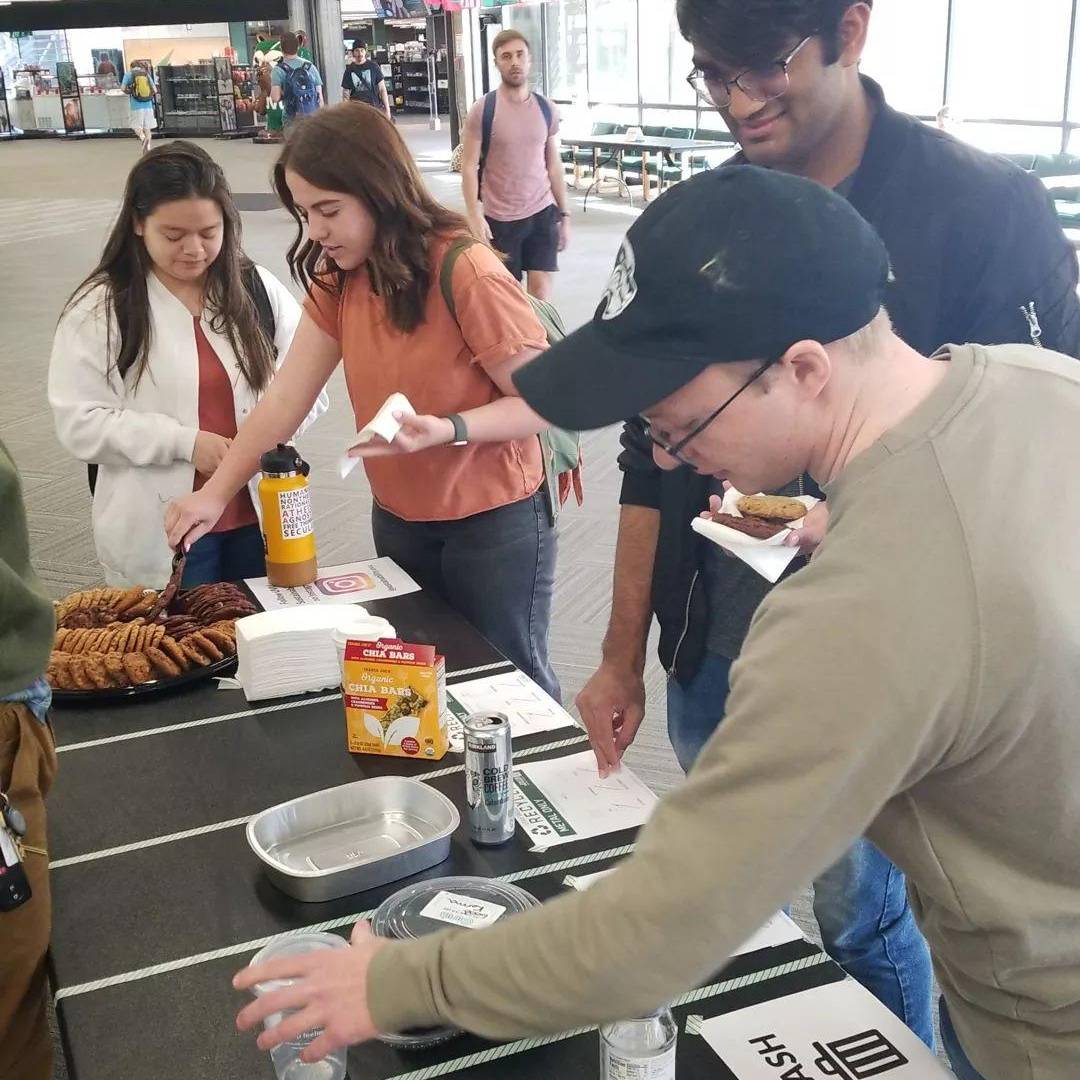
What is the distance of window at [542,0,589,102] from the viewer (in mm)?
15984

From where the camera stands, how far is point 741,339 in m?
0.85

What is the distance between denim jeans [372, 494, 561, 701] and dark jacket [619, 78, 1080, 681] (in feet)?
3.18

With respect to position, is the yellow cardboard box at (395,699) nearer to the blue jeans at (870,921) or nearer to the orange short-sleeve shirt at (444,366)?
the blue jeans at (870,921)

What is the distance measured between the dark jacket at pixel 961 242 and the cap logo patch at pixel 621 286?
A: 677 millimetres

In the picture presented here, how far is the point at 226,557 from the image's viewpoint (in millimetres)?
2619

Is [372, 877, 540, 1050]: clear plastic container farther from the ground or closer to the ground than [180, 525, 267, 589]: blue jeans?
farther from the ground

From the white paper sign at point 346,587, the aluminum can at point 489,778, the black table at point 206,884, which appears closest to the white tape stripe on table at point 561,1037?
the black table at point 206,884

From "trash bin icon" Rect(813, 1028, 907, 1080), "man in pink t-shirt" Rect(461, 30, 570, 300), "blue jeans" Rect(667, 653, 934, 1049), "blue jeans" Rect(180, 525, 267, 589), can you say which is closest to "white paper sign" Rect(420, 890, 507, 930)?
"trash bin icon" Rect(813, 1028, 907, 1080)

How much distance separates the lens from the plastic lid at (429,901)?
1.26 meters

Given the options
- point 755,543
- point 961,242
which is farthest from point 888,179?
point 755,543

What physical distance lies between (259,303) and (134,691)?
1152 millimetres

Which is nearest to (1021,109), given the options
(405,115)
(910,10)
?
(910,10)

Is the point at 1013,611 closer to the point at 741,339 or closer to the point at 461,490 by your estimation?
the point at 741,339

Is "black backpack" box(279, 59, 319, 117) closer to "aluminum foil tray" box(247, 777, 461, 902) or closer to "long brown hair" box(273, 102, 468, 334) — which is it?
"long brown hair" box(273, 102, 468, 334)
